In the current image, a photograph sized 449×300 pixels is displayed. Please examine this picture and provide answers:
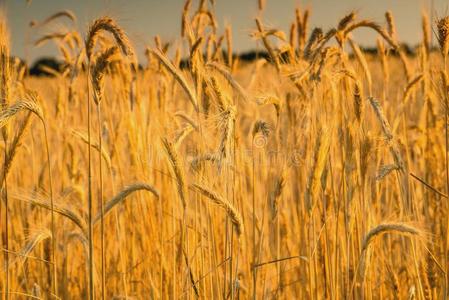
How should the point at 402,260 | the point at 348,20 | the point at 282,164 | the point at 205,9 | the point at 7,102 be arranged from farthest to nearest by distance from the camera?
the point at 205,9 < the point at 402,260 < the point at 348,20 < the point at 282,164 < the point at 7,102

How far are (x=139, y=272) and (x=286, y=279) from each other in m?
0.75

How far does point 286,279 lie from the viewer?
9.76 feet

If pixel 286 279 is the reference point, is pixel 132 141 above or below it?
above

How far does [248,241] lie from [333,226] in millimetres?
558

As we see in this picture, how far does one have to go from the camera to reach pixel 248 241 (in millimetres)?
2785

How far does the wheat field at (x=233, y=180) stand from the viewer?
1717mm

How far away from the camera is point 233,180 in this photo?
5.69ft

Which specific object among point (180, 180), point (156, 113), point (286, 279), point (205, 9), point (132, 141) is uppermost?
point (205, 9)

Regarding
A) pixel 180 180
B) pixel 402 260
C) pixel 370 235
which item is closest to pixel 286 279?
pixel 402 260

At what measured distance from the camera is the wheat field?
1717mm

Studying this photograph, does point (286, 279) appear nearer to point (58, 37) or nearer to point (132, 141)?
point (132, 141)

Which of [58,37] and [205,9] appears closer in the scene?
[205,9]

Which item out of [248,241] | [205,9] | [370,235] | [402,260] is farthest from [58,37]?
[370,235]

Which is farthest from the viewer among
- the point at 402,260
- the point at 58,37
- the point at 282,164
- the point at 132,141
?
the point at 58,37
